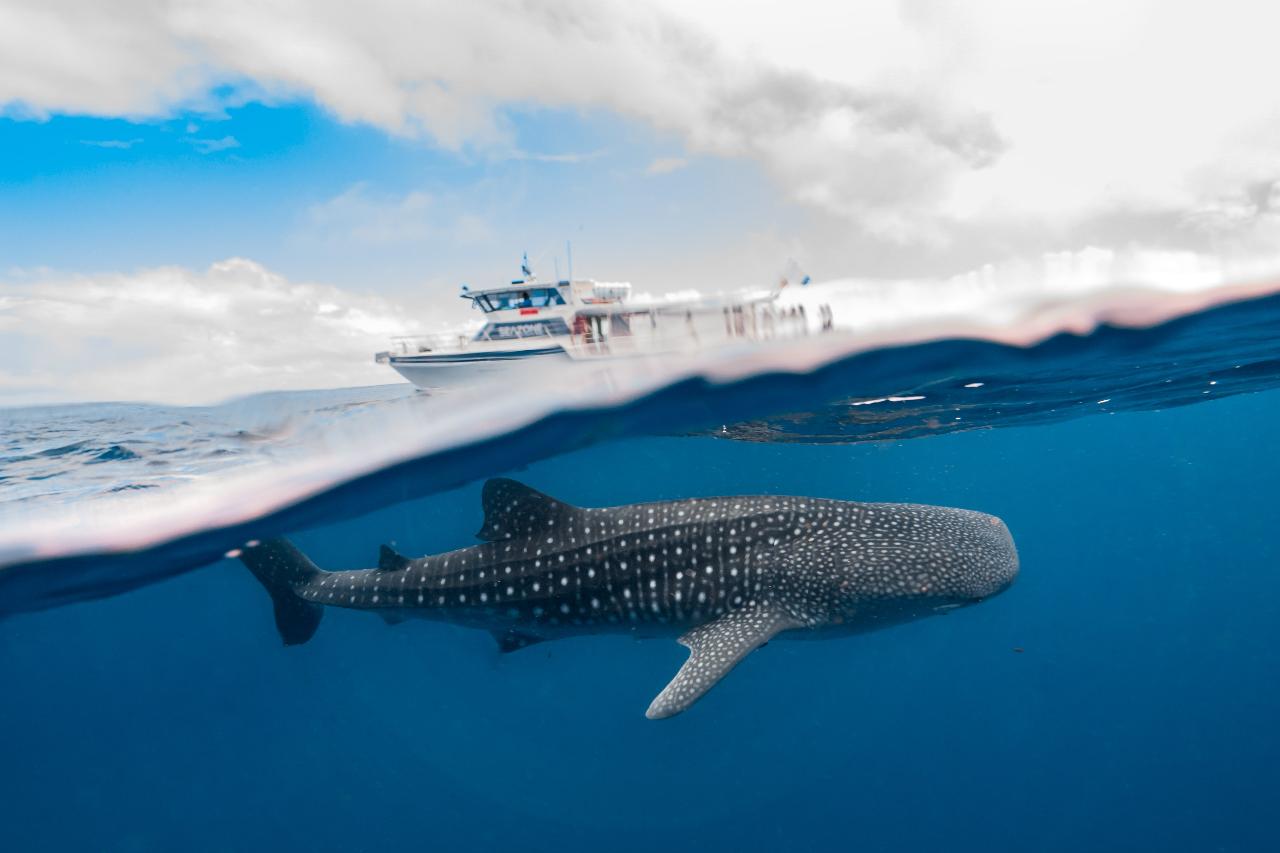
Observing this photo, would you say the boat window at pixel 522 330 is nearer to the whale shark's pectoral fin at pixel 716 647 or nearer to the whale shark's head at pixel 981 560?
the whale shark's pectoral fin at pixel 716 647

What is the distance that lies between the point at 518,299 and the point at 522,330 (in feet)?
5.15

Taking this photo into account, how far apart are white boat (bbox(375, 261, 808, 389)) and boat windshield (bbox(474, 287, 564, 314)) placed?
0.03 m

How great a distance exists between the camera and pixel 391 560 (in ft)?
27.0

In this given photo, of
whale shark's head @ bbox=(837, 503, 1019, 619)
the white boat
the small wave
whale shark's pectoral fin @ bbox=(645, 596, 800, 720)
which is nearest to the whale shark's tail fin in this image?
the small wave

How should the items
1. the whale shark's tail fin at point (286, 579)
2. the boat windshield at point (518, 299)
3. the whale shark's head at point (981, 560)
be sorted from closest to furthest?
the whale shark's head at point (981, 560) < the whale shark's tail fin at point (286, 579) < the boat windshield at point (518, 299)

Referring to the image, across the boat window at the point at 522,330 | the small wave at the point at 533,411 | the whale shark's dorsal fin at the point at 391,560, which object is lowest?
the whale shark's dorsal fin at the point at 391,560

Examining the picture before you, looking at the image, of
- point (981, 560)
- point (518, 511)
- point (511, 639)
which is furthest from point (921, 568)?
point (511, 639)

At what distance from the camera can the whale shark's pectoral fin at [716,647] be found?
5723mm

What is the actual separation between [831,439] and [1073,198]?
14.5 meters

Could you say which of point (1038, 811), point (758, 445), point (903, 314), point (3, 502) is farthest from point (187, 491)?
point (1038, 811)

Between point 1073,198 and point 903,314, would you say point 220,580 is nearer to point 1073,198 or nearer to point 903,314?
point 903,314

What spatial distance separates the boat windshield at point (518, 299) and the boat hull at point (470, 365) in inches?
149

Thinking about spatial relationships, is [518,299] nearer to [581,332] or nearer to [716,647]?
[581,332]

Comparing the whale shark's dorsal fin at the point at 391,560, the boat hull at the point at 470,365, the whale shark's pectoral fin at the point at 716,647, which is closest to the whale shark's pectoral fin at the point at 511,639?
the whale shark's dorsal fin at the point at 391,560
